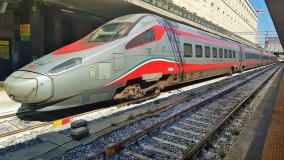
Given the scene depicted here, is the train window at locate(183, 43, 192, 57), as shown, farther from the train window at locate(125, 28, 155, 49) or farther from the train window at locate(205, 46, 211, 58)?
the train window at locate(125, 28, 155, 49)

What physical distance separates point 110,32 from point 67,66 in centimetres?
256

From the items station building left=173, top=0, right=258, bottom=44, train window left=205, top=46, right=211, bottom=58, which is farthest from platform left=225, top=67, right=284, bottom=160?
station building left=173, top=0, right=258, bottom=44

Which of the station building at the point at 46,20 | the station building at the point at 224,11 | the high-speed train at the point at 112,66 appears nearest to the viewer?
the high-speed train at the point at 112,66

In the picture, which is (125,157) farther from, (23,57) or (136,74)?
(23,57)

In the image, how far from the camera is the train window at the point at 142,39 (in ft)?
28.8

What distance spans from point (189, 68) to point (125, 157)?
849cm

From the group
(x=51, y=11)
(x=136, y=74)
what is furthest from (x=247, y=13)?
(x=136, y=74)

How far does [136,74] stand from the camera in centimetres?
905

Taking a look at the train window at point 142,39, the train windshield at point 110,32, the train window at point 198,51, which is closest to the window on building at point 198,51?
the train window at point 198,51

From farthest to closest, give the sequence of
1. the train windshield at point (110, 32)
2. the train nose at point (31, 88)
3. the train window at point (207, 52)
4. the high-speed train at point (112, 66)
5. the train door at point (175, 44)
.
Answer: the train window at point (207, 52)
the train door at point (175, 44)
the train windshield at point (110, 32)
the high-speed train at point (112, 66)
the train nose at point (31, 88)

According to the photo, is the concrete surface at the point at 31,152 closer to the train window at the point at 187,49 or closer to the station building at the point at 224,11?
the train window at the point at 187,49

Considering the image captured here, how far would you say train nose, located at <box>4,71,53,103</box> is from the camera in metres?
6.45

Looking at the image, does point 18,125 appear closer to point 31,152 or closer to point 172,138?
point 31,152

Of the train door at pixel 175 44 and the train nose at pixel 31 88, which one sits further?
the train door at pixel 175 44
